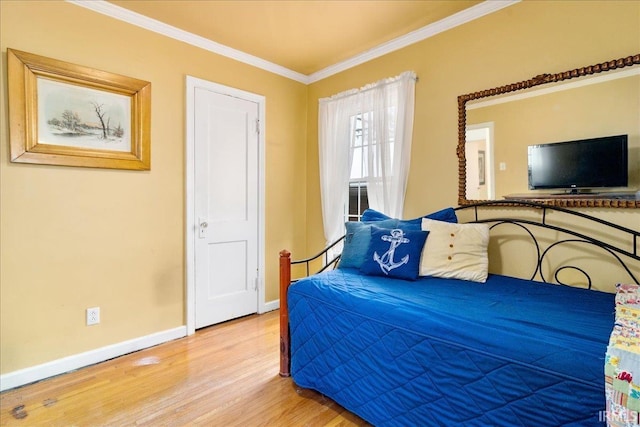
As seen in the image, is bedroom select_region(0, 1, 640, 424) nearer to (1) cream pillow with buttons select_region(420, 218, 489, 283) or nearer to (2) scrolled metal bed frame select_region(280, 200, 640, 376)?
(2) scrolled metal bed frame select_region(280, 200, 640, 376)

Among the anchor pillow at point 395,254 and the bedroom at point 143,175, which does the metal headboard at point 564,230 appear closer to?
→ the bedroom at point 143,175

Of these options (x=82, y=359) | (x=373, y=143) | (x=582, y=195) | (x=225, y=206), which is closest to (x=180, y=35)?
(x=225, y=206)

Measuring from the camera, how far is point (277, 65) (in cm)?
327

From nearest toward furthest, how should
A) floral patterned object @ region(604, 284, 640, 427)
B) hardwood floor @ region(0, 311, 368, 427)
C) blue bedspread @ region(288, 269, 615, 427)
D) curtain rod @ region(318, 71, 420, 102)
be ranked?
1. floral patterned object @ region(604, 284, 640, 427)
2. blue bedspread @ region(288, 269, 615, 427)
3. hardwood floor @ region(0, 311, 368, 427)
4. curtain rod @ region(318, 71, 420, 102)

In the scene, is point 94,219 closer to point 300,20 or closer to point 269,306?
point 269,306

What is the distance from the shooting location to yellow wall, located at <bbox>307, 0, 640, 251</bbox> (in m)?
1.78

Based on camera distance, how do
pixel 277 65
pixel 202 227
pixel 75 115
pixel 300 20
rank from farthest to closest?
pixel 277 65
pixel 202 227
pixel 300 20
pixel 75 115

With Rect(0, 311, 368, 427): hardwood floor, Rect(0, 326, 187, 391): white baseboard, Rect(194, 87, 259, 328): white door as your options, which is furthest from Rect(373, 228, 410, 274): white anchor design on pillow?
Rect(0, 326, 187, 391): white baseboard

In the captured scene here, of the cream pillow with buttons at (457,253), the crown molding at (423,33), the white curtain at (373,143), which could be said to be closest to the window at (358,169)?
the white curtain at (373,143)

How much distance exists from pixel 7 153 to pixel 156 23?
4.46ft

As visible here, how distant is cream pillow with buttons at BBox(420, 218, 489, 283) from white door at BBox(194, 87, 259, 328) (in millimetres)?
1753

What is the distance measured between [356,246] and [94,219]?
1833mm

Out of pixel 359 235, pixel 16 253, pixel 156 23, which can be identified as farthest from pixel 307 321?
pixel 156 23

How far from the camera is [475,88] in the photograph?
227 cm
